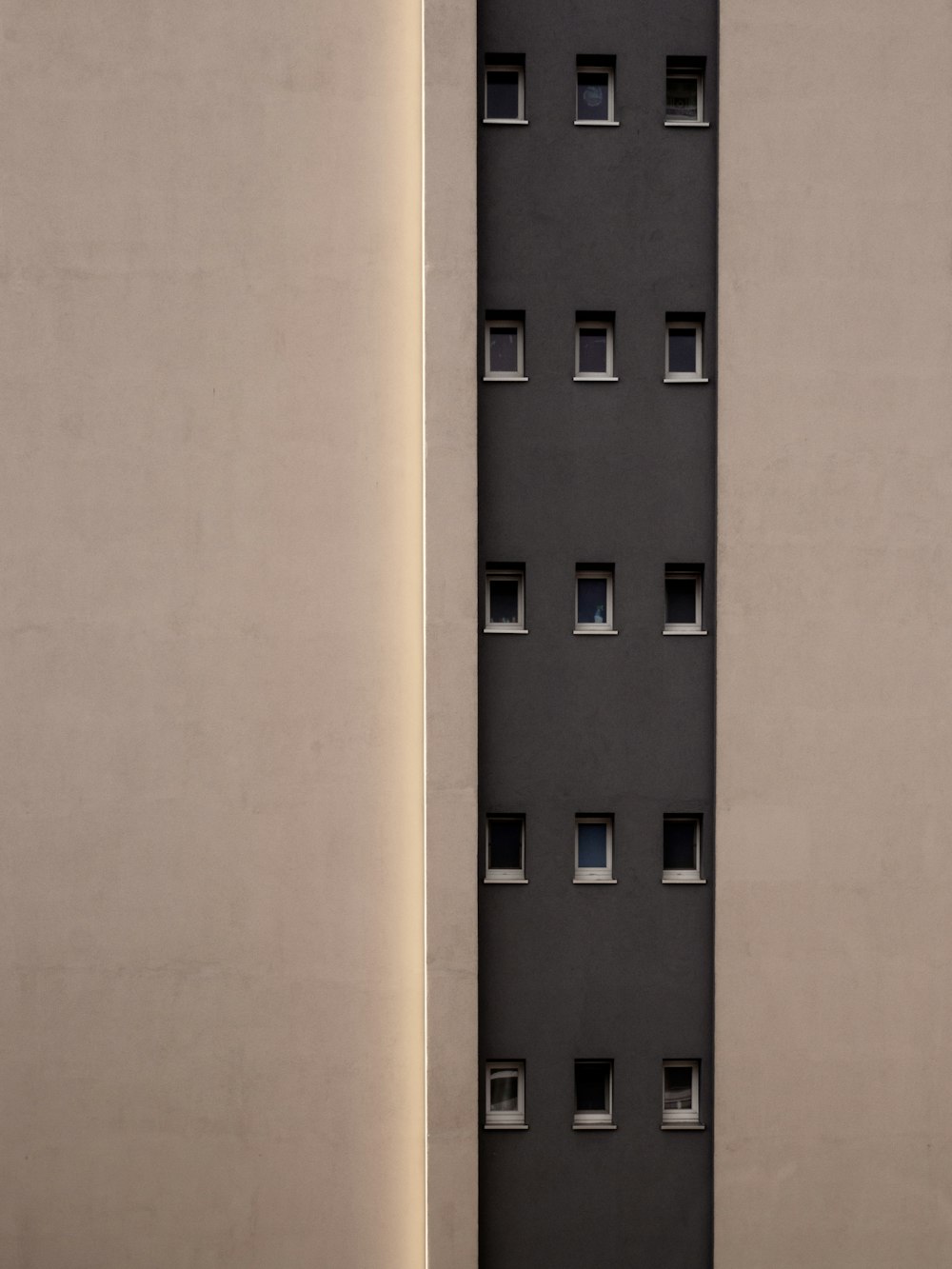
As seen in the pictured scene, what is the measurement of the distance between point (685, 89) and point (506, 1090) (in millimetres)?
11626

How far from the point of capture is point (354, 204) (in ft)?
47.5

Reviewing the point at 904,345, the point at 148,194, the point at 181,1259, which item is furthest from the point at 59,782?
the point at 904,345

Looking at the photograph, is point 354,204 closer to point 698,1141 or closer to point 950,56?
point 950,56

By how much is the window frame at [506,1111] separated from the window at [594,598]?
5.03 m

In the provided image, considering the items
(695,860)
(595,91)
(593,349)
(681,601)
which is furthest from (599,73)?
(695,860)

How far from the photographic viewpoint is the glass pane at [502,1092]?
14.2 metres

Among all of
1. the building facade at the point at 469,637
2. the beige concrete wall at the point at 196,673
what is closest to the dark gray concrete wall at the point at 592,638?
the building facade at the point at 469,637

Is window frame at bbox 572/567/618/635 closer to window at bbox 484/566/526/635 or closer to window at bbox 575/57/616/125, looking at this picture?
window at bbox 484/566/526/635

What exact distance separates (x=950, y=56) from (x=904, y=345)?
10.8 ft

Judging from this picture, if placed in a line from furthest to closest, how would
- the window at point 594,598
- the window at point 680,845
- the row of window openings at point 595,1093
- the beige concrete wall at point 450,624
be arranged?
the window at point 680,845
the window at point 594,598
the row of window openings at point 595,1093
the beige concrete wall at point 450,624

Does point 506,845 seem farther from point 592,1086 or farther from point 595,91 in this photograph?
point 595,91

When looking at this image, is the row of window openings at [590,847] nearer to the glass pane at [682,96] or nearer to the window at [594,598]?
the window at [594,598]

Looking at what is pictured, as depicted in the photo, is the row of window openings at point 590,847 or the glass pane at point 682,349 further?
the glass pane at point 682,349

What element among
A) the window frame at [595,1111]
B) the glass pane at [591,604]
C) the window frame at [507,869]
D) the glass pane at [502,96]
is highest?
the glass pane at [502,96]
